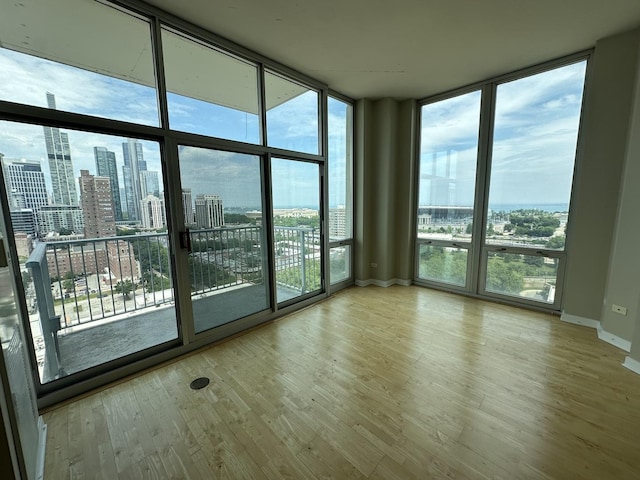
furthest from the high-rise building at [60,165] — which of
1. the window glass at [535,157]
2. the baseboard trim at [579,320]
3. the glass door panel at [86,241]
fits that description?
the baseboard trim at [579,320]

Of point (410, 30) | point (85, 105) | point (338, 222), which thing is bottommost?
point (338, 222)

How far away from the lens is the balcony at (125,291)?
215 cm

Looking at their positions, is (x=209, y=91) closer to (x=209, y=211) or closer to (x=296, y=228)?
(x=209, y=211)

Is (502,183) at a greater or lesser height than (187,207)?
greater

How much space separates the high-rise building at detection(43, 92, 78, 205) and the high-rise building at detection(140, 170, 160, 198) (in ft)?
1.47

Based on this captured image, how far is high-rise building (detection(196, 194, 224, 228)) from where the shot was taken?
262 cm

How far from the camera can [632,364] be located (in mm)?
2221

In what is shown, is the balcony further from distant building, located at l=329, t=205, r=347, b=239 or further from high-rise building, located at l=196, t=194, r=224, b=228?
distant building, located at l=329, t=205, r=347, b=239

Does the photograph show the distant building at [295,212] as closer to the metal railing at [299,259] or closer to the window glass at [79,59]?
the metal railing at [299,259]

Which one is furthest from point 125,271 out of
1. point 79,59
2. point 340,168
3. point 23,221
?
point 340,168

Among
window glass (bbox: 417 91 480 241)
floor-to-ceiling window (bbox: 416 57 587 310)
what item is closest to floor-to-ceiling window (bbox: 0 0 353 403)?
window glass (bbox: 417 91 480 241)

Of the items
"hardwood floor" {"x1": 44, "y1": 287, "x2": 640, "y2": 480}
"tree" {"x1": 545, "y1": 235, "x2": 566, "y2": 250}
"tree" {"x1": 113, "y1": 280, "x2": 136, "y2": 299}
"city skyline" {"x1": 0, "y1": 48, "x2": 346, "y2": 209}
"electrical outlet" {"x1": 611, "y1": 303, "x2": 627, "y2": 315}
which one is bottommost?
"hardwood floor" {"x1": 44, "y1": 287, "x2": 640, "y2": 480}

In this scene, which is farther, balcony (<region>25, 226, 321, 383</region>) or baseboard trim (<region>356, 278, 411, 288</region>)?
baseboard trim (<region>356, 278, 411, 288</region>)

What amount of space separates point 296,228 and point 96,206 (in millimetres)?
2201
